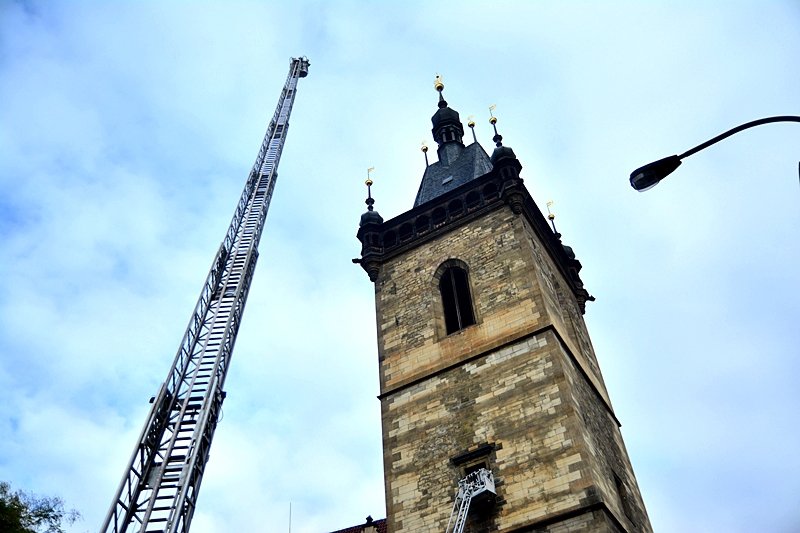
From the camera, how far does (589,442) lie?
17.6 m

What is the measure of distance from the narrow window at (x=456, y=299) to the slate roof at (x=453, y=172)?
4.07 meters

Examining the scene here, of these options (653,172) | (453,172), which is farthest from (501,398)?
(653,172)

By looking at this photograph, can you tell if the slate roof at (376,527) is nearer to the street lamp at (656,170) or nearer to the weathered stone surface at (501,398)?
the weathered stone surface at (501,398)

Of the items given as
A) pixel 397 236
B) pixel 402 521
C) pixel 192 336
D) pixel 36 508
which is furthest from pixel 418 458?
pixel 36 508

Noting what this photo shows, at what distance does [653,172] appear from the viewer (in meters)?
7.71

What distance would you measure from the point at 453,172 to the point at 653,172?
20.3 m

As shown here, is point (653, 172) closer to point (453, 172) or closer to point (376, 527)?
point (376, 527)

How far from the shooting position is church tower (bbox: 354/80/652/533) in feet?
55.3

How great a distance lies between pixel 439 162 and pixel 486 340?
11.4 meters

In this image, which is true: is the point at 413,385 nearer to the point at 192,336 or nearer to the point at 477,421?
the point at 477,421

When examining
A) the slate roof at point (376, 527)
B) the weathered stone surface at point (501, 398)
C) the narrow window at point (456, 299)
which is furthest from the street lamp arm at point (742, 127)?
the slate roof at point (376, 527)

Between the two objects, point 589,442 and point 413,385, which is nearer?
point 589,442

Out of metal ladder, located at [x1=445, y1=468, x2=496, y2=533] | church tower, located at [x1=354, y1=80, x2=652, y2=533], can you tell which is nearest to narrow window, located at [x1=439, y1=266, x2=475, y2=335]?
church tower, located at [x1=354, y1=80, x2=652, y2=533]

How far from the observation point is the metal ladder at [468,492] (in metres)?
16.5
